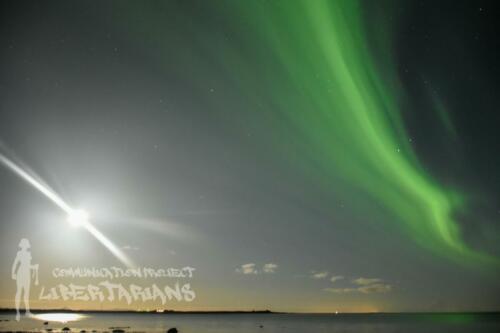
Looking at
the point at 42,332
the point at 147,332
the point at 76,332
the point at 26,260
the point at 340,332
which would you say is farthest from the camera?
the point at 340,332

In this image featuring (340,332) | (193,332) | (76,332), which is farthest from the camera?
(340,332)

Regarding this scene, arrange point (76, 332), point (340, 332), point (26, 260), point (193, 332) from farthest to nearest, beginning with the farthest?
point (340, 332) → point (193, 332) → point (76, 332) → point (26, 260)

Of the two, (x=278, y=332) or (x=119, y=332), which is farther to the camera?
(x=278, y=332)

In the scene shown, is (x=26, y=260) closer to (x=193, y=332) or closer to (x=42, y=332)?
(x=42, y=332)

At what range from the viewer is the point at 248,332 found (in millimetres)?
91312

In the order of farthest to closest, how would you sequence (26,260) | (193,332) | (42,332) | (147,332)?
(193,332) → (147,332) → (42,332) → (26,260)

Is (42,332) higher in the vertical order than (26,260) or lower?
lower

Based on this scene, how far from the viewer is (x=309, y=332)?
9331cm

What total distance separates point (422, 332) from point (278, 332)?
28.9 m

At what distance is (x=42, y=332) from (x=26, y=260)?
44368 millimetres

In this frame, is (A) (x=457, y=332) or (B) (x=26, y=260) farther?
(A) (x=457, y=332)

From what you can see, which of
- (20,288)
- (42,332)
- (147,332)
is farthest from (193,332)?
(20,288)

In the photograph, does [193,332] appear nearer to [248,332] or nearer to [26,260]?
[248,332]

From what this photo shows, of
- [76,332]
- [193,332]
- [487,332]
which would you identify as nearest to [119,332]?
[76,332]
